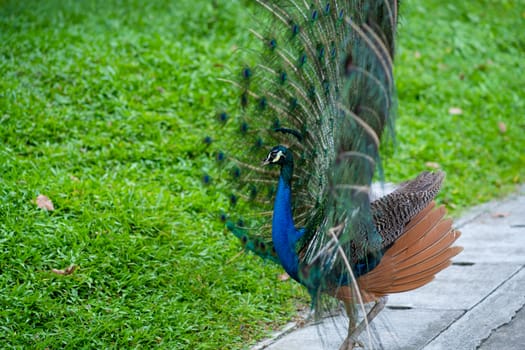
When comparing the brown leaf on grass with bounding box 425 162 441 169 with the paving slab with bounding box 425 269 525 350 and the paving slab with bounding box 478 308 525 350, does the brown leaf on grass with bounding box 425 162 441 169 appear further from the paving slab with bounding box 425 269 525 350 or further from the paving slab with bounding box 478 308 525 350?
the paving slab with bounding box 478 308 525 350

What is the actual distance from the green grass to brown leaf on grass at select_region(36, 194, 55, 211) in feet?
0.16

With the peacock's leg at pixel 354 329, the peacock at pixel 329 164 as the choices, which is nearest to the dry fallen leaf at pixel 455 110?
the peacock at pixel 329 164

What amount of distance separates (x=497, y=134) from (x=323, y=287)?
5324 millimetres

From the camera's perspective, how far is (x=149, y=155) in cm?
624

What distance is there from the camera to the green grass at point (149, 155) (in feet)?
14.5

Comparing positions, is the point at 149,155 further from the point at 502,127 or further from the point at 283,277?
the point at 502,127

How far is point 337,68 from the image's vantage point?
4102 mm

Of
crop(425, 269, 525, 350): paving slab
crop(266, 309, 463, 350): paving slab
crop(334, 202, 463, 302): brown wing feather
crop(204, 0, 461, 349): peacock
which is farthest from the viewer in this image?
crop(266, 309, 463, 350): paving slab

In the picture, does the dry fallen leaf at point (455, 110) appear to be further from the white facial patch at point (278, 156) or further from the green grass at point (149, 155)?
the white facial patch at point (278, 156)

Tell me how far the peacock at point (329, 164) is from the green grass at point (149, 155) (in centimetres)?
69

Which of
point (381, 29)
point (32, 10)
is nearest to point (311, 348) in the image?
point (381, 29)

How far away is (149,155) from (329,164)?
2659mm

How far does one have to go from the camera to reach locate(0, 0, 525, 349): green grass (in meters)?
4.43

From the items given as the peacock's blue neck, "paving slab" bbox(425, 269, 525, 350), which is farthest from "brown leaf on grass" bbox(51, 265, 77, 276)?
"paving slab" bbox(425, 269, 525, 350)
